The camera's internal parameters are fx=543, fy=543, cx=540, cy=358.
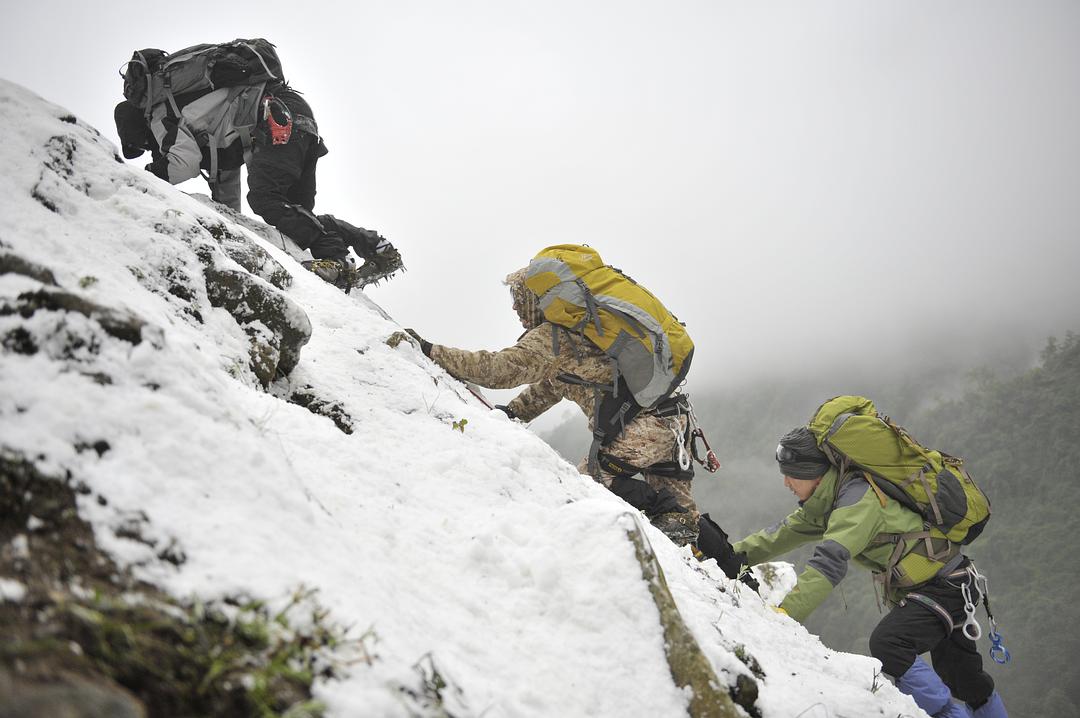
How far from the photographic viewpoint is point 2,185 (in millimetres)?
3084

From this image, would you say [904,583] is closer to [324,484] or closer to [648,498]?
[648,498]

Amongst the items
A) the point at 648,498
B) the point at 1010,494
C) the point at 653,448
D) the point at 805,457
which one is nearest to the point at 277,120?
the point at 653,448

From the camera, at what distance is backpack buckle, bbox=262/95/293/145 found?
24.0 feet

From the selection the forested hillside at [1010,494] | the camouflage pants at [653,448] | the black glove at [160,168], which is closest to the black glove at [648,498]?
the camouflage pants at [653,448]

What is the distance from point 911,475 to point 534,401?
4566mm

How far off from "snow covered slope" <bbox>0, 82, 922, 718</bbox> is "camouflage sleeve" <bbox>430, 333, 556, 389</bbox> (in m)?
0.98

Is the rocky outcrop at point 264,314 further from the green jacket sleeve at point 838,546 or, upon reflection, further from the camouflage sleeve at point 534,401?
the green jacket sleeve at point 838,546

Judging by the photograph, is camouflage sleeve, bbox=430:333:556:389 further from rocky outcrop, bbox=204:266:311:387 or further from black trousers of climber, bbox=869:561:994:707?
black trousers of climber, bbox=869:561:994:707

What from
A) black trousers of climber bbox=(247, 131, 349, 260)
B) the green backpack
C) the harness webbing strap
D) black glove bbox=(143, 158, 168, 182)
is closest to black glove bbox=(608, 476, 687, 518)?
the green backpack

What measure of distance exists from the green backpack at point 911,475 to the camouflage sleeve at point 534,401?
350cm

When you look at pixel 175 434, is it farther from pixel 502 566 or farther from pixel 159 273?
pixel 159 273

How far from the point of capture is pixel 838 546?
18.5 feet

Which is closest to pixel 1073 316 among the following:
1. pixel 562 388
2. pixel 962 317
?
pixel 962 317

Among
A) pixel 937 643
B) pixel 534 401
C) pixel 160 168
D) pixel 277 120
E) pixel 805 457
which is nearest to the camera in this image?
pixel 937 643
